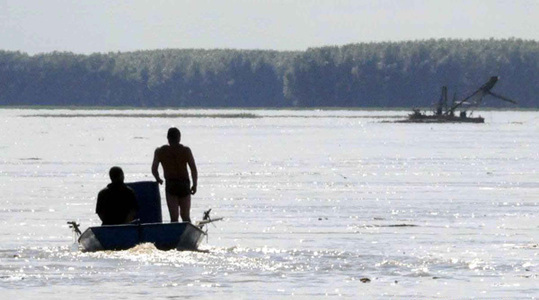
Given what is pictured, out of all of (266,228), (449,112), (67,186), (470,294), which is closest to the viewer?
(470,294)

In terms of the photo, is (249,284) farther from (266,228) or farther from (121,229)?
(266,228)

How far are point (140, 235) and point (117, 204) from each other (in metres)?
0.86

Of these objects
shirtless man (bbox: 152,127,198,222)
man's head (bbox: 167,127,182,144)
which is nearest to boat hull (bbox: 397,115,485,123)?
shirtless man (bbox: 152,127,198,222)

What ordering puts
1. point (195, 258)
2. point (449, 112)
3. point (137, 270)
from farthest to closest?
1. point (449, 112)
2. point (195, 258)
3. point (137, 270)

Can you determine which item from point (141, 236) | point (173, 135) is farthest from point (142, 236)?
point (173, 135)

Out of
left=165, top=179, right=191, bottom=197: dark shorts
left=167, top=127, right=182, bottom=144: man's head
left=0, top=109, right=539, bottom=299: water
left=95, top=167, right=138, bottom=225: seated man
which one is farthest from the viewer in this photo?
left=165, top=179, right=191, bottom=197: dark shorts

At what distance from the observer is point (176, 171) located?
24766 millimetres

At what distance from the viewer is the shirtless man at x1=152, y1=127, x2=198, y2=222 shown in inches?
968

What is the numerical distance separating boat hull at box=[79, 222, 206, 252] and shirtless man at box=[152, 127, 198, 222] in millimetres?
955

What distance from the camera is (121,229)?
23.4m

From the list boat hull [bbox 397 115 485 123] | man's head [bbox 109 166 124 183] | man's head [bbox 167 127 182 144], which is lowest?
boat hull [bbox 397 115 485 123]

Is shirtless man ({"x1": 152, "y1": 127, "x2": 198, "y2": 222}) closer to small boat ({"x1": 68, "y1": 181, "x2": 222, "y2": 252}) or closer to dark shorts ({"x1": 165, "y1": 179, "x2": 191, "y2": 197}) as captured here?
dark shorts ({"x1": 165, "y1": 179, "x2": 191, "y2": 197})

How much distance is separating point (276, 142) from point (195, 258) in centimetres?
6545

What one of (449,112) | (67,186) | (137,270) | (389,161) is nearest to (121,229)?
(137,270)
